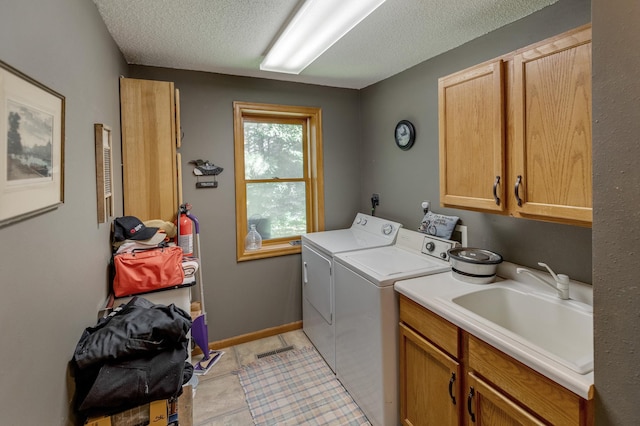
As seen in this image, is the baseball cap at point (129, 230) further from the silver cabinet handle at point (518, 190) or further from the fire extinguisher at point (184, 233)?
the silver cabinet handle at point (518, 190)

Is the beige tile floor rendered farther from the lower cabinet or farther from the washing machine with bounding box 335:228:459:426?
the lower cabinet

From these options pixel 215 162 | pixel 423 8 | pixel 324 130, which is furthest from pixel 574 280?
pixel 215 162

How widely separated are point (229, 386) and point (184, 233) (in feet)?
3.88

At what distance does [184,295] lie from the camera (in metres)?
1.93

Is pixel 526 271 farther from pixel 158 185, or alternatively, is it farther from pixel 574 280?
pixel 158 185

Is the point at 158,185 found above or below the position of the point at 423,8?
below

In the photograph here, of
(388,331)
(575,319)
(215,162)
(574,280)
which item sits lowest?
(388,331)

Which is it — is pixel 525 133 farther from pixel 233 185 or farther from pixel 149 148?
pixel 149 148

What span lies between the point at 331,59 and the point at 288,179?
47.0 inches

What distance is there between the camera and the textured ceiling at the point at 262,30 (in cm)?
168

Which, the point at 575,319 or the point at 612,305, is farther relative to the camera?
the point at 575,319

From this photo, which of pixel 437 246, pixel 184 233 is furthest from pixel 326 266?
pixel 184 233

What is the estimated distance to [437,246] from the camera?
2217mm

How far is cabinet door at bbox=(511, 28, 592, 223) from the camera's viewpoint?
123cm
